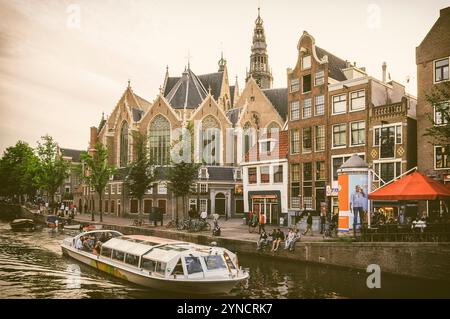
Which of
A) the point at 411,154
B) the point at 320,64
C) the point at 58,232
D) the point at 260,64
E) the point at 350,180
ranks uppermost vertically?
the point at 260,64

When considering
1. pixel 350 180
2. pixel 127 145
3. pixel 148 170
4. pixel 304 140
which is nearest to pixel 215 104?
pixel 127 145

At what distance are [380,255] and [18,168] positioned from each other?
50772 mm

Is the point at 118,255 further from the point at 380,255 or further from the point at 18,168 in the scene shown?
the point at 18,168

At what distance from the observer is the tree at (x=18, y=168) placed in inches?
2189

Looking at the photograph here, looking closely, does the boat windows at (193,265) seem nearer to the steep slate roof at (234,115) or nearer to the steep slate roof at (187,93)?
the steep slate roof at (187,93)

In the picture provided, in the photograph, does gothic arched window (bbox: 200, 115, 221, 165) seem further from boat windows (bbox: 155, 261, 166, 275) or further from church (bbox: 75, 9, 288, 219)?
boat windows (bbox: 155, 261, 166, 275)

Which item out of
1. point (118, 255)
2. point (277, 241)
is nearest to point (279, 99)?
point (277, 241)

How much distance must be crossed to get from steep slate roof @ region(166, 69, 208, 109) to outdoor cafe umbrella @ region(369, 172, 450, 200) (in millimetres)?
38682

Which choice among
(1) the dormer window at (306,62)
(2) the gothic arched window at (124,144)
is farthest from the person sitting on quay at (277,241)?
(2) the gothic arched window at (124,144)

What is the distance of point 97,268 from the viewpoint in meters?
21.7

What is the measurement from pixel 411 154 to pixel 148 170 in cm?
2423

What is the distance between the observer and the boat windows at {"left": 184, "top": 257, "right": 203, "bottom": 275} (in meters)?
16.1

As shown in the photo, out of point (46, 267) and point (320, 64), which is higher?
point (320, 64)
